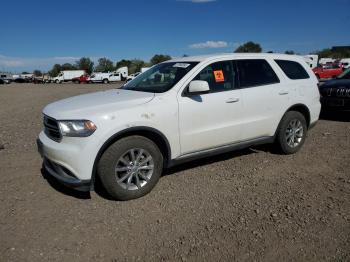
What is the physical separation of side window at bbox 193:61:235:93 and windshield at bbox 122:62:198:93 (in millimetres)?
209

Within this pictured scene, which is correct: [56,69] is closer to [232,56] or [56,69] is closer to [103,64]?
[103,64]

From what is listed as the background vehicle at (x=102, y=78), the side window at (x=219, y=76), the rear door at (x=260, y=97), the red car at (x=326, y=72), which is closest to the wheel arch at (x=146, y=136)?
the side window at (x=219, y=76)

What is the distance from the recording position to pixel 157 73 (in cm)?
538

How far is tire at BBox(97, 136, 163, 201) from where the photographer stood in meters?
4.09

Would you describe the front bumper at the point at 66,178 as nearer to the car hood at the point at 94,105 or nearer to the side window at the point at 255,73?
the car hood at the point at 94,105

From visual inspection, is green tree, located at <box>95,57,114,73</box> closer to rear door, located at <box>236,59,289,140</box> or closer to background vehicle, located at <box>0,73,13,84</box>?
background vehicle, located at <box>0,73,13,84</box>

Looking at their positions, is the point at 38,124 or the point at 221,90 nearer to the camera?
the point at 221,90

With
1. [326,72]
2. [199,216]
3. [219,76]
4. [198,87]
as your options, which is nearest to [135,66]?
[326,72]

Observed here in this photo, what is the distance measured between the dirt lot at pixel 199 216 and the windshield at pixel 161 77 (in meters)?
1.34

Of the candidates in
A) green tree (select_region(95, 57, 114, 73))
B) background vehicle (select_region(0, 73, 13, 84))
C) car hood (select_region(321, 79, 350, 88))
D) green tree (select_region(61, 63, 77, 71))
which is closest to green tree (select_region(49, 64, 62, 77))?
green tree (select_region(61, 63, 77, 71))

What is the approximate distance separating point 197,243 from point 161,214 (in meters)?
0.74

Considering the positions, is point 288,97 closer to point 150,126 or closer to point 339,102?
point 150,126

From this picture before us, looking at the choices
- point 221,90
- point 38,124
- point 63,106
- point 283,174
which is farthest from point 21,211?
point 38,124

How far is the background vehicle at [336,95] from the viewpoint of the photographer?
Answer: 28.5ft
